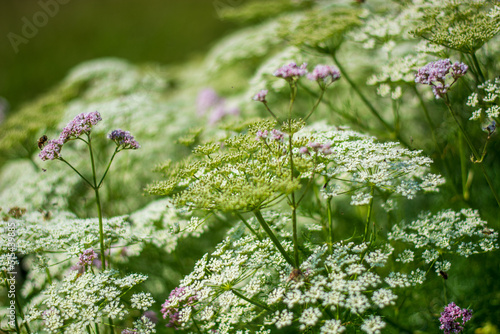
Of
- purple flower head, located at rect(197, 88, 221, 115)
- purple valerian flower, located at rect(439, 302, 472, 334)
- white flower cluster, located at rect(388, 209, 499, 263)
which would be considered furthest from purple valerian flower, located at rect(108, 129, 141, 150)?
purple flower head, located at rect(197, 88, 221, 115)

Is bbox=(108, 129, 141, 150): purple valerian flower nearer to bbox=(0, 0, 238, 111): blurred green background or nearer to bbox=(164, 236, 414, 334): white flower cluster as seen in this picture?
bbox=(164, 236, 414, 334): white flower cluster

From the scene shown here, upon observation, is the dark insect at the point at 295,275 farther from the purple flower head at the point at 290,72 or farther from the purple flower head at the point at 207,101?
the purple flower head at the point at 207,101

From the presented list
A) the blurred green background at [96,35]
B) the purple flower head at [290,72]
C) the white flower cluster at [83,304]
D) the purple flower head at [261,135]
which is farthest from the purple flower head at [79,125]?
the blurred green background at [96,35]

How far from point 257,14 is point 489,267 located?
3.27 metres

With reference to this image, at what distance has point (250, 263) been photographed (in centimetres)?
175

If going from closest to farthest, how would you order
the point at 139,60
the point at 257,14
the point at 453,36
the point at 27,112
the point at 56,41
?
the point at 453,36, the point at 27,112, the point at 257,14, the point at 139,60, the point at 56,41

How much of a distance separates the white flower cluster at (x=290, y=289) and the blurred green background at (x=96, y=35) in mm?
10721

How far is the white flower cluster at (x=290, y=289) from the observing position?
1421mm

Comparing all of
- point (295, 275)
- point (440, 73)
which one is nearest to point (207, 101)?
point (440, 73)

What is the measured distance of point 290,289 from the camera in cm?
152

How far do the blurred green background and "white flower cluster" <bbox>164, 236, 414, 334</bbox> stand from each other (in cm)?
1072

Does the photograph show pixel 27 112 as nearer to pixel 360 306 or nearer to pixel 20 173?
pixel 20 173

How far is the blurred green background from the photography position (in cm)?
1199

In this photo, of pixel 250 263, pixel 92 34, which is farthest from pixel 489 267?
pixel 92 34
